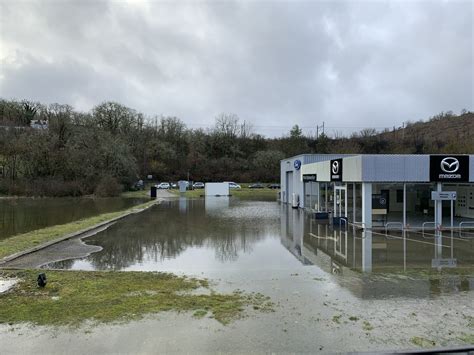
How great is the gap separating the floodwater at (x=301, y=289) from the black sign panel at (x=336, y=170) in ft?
17.2

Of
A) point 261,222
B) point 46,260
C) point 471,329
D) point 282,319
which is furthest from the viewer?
point 261,222

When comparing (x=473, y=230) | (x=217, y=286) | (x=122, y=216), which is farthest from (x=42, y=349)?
(x=122, y=216)

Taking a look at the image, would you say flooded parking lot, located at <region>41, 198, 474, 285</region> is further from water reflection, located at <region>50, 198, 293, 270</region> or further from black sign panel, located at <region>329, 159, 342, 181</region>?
black sign panel, located at <region>329, 159, 342, 181</region>

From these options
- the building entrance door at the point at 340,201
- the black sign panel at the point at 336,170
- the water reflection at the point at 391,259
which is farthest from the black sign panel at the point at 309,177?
the water reflection at the point at 391,259

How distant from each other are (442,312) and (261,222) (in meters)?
17.2

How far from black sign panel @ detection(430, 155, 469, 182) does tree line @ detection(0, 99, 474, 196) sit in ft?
159

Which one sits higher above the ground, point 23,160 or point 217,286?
point 23,160

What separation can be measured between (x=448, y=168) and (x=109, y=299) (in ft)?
59.9

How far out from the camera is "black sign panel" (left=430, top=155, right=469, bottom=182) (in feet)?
68.0

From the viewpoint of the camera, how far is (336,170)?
24.7 meters

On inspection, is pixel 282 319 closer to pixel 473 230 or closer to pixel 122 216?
pixel 473 230

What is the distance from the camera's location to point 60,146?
238 ft

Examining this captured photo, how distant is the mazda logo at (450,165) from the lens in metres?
20.7

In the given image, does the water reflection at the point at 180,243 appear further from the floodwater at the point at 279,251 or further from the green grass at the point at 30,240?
the green grass at the point at 30,240
